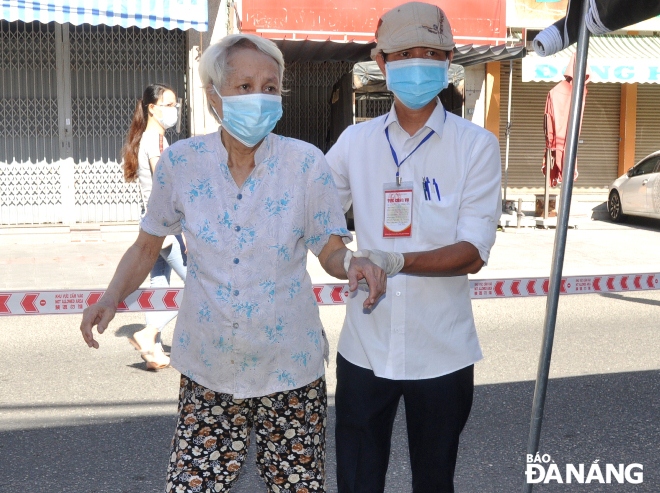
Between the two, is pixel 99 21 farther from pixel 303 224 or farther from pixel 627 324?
pixel 303 224

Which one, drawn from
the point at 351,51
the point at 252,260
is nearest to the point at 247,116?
the point at 252,260

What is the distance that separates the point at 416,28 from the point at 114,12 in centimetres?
1024

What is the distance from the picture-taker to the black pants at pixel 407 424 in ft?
9.32

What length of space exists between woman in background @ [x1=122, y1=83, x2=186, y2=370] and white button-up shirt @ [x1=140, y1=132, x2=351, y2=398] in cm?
340

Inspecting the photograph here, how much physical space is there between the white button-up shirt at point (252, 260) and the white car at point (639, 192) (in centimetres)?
1317

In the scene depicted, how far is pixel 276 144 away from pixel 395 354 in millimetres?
773

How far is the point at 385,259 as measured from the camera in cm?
244

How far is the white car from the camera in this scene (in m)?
14.7

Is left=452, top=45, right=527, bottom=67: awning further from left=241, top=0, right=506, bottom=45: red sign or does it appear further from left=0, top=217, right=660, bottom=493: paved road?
left=0, top=217, right=660, bottom=493: paved road

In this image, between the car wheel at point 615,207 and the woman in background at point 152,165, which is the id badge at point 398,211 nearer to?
the woman in background at point 152,165

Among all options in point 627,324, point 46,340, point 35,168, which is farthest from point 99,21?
point 627,324

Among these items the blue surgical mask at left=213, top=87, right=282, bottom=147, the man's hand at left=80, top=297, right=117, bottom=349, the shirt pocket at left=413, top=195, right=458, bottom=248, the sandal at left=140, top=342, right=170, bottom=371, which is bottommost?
the sandal at left=140, top=342, right=170, bottom=371

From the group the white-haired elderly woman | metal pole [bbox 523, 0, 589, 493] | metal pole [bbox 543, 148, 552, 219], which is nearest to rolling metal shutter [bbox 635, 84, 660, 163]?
metal pole [bbox 543, 148, 552, 219]

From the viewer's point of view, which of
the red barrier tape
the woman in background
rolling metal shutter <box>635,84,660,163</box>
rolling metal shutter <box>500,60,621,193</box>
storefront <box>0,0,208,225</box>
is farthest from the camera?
rolling metal shutter <box>635,84,660,163</box>
